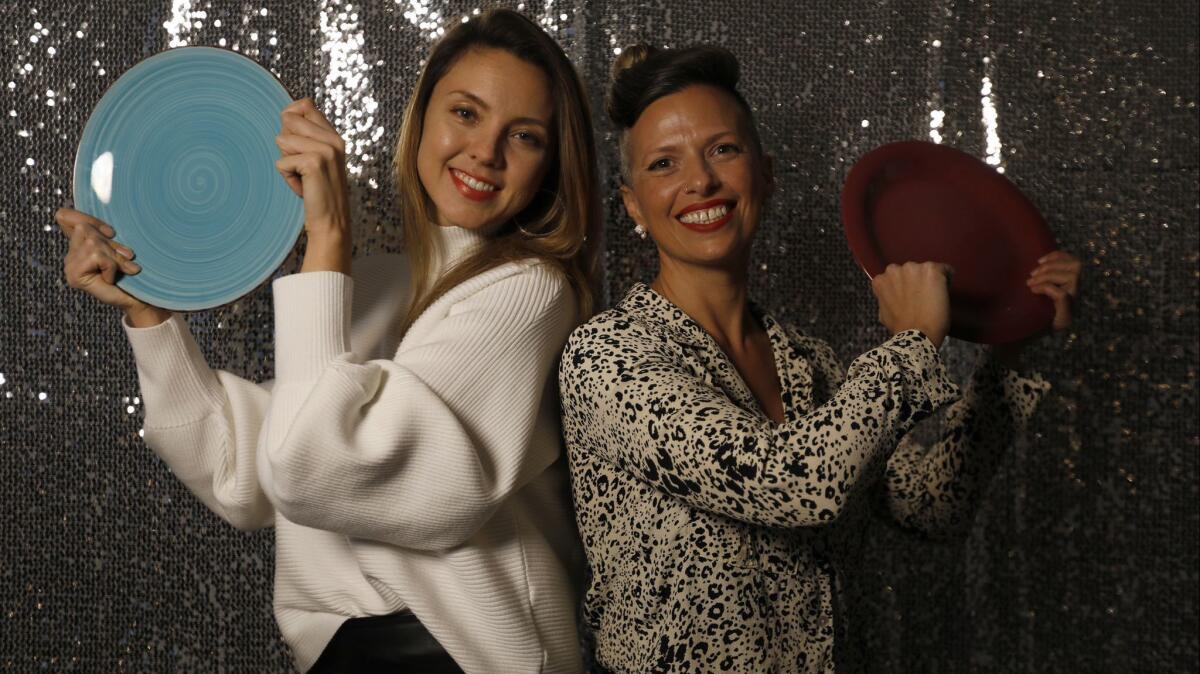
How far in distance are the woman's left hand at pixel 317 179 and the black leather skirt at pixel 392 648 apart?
395 millimetres

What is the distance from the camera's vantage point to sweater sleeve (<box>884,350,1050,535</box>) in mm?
1302

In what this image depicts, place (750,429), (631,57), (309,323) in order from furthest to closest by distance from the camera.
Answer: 1. (631,57)
2. (309,323)
3. (750,429)

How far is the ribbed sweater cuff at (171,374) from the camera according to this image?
1.23 m

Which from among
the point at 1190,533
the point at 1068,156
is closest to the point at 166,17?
the point at 1068,156

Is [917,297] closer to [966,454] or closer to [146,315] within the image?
[966,454]

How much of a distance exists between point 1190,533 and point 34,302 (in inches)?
81.4

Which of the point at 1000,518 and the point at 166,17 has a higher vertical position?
the point at 166,17

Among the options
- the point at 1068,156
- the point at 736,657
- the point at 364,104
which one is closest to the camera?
the point at 736,657

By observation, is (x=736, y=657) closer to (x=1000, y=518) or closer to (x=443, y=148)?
(x=443, y=148)

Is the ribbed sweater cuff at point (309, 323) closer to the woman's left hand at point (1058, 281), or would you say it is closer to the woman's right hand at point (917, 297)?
the woman's right hand at point (917, 297)

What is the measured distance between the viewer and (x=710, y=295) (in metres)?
1.25

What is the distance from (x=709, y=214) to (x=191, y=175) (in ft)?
2.00

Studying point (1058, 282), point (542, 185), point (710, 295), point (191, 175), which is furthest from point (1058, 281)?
point (191, 175)

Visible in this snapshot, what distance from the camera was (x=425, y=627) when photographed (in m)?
1.12
